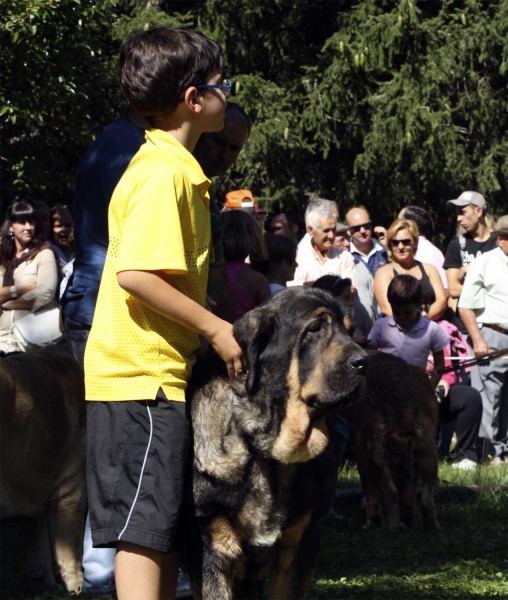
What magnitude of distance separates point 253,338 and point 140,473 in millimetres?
594

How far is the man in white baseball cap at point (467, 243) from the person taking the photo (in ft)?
35.7

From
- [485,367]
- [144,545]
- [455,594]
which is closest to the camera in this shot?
[144,545]

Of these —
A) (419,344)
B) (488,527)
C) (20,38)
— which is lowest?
(488,527)

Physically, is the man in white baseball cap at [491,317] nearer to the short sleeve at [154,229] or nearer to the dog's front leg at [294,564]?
the dog's front leg at [294,564]

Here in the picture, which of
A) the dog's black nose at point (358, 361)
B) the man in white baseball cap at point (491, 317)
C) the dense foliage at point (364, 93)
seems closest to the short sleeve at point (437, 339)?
the man in white baseball cap at point (491, 317)

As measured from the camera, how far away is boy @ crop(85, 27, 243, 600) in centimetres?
322

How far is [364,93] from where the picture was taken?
17.4 meters

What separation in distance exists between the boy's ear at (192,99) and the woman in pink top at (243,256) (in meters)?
2.48

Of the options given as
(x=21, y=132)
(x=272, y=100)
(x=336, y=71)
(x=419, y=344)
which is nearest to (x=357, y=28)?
(x=336, y=71)

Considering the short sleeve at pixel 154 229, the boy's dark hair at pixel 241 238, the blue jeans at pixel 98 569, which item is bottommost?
the blue jeans at pixel 98 569

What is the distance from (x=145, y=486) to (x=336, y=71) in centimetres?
1449

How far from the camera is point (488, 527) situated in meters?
6.69

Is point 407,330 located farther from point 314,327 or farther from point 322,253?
point 314,327

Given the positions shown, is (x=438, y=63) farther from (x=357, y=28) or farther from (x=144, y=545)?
(x=144, y=545)
